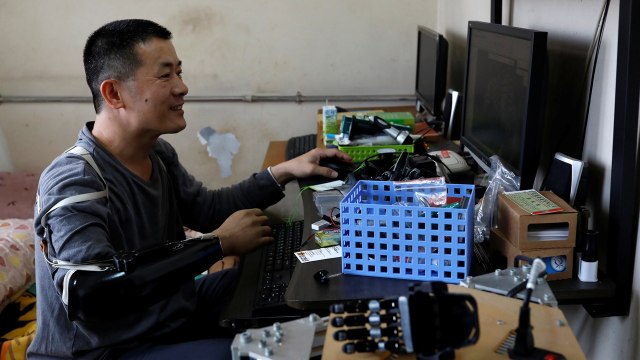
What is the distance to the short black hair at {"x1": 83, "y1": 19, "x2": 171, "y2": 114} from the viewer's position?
4.88 feet

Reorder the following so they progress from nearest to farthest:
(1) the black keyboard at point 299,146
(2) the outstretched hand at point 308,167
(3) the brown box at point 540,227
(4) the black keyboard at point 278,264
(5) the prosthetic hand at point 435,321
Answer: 1. (5) the prosthetic hand at point 435,321
2. (3) the brown box at point 540,227
3. (4) the black keyboard at point 278,264
4. (2) the outstretched hand at point 308,167
5. (1) the black keyboard at point 299,146

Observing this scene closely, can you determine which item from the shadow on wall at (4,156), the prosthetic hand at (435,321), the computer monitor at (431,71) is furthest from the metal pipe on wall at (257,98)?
the prosthetic hand at (435,321)

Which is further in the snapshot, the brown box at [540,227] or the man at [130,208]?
the man at [130,208]

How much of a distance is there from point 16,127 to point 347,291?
9.94 feet

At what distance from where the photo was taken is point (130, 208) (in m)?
1.47

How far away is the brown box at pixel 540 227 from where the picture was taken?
3.52ft

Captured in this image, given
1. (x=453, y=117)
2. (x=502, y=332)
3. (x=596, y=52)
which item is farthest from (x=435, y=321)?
(x=453, y=117)

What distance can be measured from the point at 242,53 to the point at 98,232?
2188 millimetres

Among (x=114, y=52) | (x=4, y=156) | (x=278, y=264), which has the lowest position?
(x=4, y=156)

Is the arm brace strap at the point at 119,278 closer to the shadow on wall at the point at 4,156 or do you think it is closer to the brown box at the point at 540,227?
the brown box at the point at 540,227

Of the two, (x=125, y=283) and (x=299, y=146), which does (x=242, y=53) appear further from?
(x=125, y=283)

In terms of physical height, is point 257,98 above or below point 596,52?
below

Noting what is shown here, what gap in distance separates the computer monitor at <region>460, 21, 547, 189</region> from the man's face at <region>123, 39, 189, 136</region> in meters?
0.83

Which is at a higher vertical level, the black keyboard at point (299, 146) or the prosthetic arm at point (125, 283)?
the prosthetic arm at point (125, 283)
